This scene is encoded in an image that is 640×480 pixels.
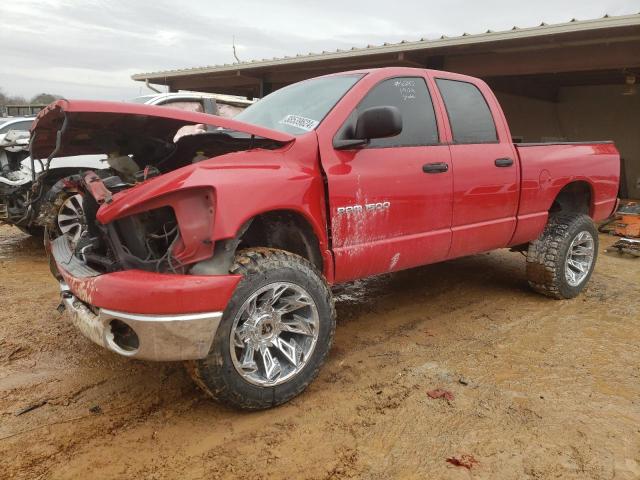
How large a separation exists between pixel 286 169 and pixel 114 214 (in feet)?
3.14

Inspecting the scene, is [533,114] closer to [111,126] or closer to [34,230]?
[34,230]

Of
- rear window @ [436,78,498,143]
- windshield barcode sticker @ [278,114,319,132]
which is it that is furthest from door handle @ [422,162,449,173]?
windshield barcode sticker @ [278,114,319,132]

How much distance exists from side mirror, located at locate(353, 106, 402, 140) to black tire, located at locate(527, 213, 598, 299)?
2.55m

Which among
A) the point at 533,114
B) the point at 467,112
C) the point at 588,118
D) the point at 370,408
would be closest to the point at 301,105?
the point at 467,112

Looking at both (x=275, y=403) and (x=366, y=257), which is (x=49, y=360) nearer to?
(x=275, y=403)

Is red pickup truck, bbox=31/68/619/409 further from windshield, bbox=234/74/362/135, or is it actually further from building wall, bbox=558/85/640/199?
building wall, bbox=558/85/640/199

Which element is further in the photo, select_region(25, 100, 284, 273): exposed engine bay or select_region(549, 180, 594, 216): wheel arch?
select_region(549, 180, 594, 216): wheel arch

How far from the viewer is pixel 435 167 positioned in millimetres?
3576

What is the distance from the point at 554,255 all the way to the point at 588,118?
978 centimetres

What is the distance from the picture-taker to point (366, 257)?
3.24 m

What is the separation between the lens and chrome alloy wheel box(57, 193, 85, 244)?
3650 millimetres

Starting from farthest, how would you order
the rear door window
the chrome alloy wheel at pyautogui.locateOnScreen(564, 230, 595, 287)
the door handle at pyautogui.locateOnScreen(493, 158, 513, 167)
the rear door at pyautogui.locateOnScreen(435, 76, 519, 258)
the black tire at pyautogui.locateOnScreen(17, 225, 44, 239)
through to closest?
the black tire at pyautogui.locateOnScreen(17, 225, 44, 239) → the chrome alloy wheel at pyautogui.locateOnScreen(564, 230, 595, 287) → the door handle at pyautogui.locateOnScreen(493, 158, 513, 167) → the rear door at pyautogui.locateOnScreen(435, 76, 519, 258) → the rear door window

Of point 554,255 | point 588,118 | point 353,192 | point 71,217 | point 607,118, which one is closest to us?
point 353,192

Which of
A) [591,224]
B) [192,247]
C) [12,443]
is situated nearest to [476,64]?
[591,224]
